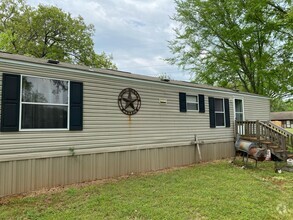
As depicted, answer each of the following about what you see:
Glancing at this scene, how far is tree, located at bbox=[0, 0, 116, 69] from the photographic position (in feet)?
66.6

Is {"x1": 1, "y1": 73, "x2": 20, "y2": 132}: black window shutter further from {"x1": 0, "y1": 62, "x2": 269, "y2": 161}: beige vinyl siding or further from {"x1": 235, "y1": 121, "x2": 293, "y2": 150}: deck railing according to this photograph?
{"x1": 235, "y1": 121, "x2": 293, "y2": 150}: deck railing

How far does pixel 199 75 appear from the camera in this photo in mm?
17328

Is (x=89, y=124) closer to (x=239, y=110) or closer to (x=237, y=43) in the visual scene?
(x=239, y=110)

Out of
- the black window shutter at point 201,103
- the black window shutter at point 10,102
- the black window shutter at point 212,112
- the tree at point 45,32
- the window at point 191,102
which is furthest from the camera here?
the tree at point 45,32

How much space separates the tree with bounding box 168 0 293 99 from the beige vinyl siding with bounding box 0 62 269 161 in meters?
7.26

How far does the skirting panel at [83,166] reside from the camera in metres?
4.97

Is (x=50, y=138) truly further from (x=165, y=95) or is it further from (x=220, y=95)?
(x=220, y=95)

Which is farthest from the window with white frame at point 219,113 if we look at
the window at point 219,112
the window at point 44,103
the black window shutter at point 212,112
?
the window at point 44,103

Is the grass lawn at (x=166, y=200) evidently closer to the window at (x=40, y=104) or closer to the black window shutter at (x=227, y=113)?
the window at (x=40, y=104)

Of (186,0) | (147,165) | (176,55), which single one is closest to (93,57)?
(176,55)

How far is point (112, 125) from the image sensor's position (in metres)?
6.71

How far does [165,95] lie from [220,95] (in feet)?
10.7

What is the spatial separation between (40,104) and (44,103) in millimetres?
100

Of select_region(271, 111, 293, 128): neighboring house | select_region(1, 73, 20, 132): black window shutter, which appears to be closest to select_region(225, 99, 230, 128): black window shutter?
select_region(1, 73, 20, 132): black window shutter
